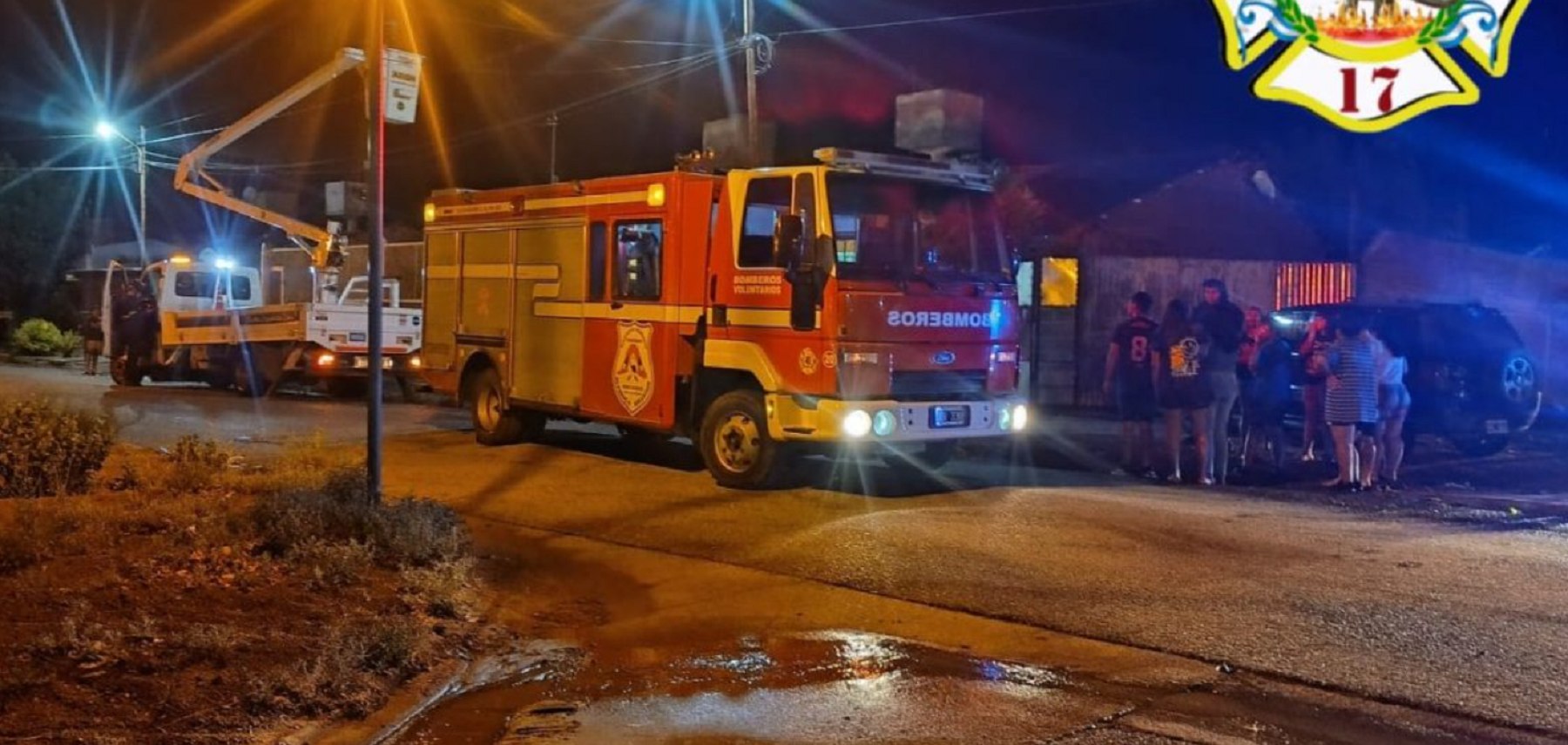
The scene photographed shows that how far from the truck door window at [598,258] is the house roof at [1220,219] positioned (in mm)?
9494

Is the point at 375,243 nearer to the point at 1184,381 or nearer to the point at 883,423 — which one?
the point at 883,423

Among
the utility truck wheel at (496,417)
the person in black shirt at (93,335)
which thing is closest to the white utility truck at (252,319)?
the person in black shirt at (93,335)

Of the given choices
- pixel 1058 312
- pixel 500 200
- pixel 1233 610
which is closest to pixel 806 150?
pixel 1058 312

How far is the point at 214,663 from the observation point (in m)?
5.47

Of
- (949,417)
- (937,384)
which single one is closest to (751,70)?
(937,384)

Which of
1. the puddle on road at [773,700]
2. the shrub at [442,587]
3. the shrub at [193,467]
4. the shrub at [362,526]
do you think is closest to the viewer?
the puddle on road at [773,700]

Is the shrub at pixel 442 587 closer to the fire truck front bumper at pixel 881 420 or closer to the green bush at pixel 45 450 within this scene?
the fire truck front bumper at pixel 881 420

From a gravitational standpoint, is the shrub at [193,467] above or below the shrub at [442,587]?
above

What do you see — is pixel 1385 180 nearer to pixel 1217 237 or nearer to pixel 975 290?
pixel 1217 237

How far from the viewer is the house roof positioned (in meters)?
19.6

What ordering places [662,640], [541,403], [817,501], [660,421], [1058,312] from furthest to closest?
[1058,312] → [541,403] → [660,421] → [817,501] → [662,640]

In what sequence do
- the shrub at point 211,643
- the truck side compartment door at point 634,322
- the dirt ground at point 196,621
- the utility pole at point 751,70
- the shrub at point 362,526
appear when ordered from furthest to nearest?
the utility pole at point 751,70 → the truck side compartment door at point 634,322 → the shrub at point 362,526 → the shrub at point 211,643 → the dirt ground at point 196,621

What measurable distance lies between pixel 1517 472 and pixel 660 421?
8.92 meters

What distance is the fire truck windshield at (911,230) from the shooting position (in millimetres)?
10258
